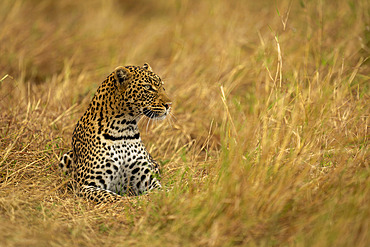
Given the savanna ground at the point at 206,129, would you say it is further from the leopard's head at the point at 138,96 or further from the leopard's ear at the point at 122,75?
the leopard's ear at the point at 122,75

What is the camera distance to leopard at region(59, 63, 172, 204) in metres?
5.84

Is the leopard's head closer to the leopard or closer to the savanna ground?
the leopard

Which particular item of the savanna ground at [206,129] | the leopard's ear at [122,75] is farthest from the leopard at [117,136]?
the savanna ground at [206,129]

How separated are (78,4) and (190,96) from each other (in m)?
5.13

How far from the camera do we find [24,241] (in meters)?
4.34

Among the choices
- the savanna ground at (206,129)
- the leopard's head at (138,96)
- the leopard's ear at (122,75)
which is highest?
the leopard's ear at (122,75)

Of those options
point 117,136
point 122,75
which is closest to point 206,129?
point 117,136

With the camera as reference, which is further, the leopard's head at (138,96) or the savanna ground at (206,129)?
the leopard's head at (138,96)

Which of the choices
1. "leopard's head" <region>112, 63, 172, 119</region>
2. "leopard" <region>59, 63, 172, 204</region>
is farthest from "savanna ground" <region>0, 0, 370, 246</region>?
"leopard's head" <region>112, 63, 172, 119</region>

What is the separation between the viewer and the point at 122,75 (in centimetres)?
582

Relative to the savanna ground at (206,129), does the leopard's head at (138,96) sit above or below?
above

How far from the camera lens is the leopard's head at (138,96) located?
5820 mm

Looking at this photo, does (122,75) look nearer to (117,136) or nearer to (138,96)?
(138,96)

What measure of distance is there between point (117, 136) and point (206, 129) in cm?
209
